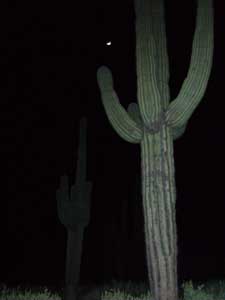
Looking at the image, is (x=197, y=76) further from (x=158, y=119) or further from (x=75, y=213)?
(x=75, y=213)

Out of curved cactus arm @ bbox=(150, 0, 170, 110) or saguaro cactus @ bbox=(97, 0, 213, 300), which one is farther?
curved cactus arm @ bbox=(150, 0, 170, 110)

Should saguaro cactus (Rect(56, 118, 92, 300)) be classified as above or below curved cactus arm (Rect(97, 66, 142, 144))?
below

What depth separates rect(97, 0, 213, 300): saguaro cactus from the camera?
8102 mm

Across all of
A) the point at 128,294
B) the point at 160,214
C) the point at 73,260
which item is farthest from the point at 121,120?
the point at 73,260

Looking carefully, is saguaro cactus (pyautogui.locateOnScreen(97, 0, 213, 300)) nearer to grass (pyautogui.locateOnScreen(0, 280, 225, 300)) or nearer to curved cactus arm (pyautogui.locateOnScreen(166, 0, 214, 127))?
curved cactus arm (pyautogui.locateOnScreen(166, 0, 214, 127))

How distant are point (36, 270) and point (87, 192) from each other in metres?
13.5

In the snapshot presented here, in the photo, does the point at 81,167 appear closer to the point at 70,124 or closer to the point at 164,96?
the point at 164,96

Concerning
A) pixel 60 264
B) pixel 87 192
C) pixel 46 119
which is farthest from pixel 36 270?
pixel 87 192

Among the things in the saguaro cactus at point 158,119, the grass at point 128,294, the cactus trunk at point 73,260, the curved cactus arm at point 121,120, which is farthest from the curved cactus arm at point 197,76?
the cactus trunk at point 73,260

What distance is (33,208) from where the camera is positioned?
103 feet

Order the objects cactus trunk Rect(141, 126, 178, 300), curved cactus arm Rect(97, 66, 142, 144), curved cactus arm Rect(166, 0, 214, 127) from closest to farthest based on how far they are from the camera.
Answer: cactus trunk Rect(141, 126, 178, 300) < curved cactus arm Rect(166, 0, 214, 127) < curved cactus arm Rect(97, 66, 142, 144)

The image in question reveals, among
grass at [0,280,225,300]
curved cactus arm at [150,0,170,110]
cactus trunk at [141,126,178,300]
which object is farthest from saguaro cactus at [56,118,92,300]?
curved cactus arm at [150,0,170,110]

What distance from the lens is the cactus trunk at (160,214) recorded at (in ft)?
26.5

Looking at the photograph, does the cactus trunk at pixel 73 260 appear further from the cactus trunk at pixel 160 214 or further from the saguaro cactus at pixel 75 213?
the cactus trunk at pixel 160 214
